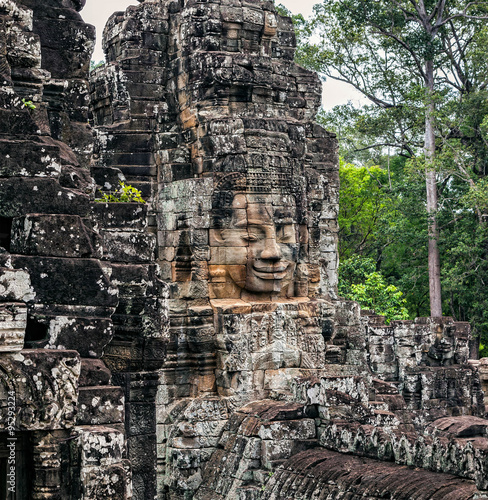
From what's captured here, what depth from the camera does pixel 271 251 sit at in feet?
52.8

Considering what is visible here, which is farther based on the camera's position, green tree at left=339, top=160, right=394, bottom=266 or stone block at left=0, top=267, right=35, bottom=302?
green tree at left=339, top=160, right=394, bottom=266

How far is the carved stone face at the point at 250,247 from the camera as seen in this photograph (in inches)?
→ 635

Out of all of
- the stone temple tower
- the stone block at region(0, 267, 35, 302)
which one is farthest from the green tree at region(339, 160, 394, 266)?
the stone block at region(0, 267, 35, 302)

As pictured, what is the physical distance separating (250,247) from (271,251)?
0.35 metres

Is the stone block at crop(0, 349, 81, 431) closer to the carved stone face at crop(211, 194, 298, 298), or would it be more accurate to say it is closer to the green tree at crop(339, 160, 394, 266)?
the carved stone face at crop(211, 194, 298, 298)

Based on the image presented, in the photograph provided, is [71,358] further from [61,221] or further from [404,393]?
[404,393]

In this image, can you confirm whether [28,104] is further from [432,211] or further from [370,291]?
[432,211]

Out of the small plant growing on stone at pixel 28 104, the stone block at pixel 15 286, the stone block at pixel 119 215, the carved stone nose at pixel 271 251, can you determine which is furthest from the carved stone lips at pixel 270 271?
the stone block at pixel 15 286

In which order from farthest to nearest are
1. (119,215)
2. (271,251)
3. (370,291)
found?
(370,291) < (271,251) < (119,215)

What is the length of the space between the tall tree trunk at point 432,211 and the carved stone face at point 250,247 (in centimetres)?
1509

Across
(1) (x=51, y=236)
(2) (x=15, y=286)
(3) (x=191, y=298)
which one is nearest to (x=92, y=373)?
(2) (x=15, y=286)

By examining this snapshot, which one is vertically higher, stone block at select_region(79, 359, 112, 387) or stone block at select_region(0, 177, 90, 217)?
stone block at select_region(0, 177, 90, 217)

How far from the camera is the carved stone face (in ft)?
53.0

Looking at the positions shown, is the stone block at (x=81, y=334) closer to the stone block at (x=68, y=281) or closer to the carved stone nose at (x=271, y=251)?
the stone block at (x=68, y=281)
